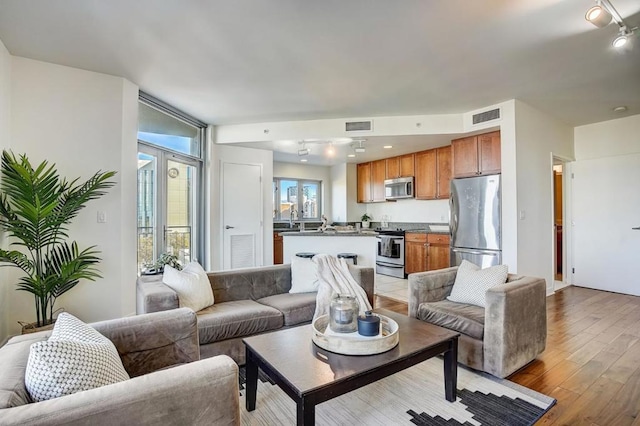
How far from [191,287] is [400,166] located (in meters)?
4.98

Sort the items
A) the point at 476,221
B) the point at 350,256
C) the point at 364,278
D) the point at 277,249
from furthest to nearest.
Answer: the point at 277,249
the point at 350,256
the point at 476,221
the point at 364,278

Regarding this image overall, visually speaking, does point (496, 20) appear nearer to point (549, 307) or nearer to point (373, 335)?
point (373, 335)

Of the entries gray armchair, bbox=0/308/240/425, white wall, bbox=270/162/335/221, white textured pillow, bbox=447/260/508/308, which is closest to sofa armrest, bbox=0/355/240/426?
gray armchair, bbox=0/308/240/425

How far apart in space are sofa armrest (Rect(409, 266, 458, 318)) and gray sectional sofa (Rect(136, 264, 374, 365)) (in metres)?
0.51

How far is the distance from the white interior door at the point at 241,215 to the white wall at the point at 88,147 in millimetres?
1896

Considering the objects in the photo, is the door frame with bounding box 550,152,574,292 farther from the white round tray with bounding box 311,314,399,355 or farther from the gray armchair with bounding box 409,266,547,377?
the white round tray with bounding box 311,314,399,355

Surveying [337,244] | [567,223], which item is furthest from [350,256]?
[567,223]

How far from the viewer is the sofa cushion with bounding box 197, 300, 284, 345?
237 cm

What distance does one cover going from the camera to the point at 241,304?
2.83 meters

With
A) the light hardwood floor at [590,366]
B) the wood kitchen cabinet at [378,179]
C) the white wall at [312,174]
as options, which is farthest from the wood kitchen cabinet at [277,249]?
the light hardwood floor at [590,366]

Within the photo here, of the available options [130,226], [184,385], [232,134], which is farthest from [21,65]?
[184,385]

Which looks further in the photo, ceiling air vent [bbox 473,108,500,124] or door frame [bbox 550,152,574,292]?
door frame [bbox 550,152,574,292]

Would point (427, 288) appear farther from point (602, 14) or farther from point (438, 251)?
point (438, 251)

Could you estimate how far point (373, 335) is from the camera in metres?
1.86
